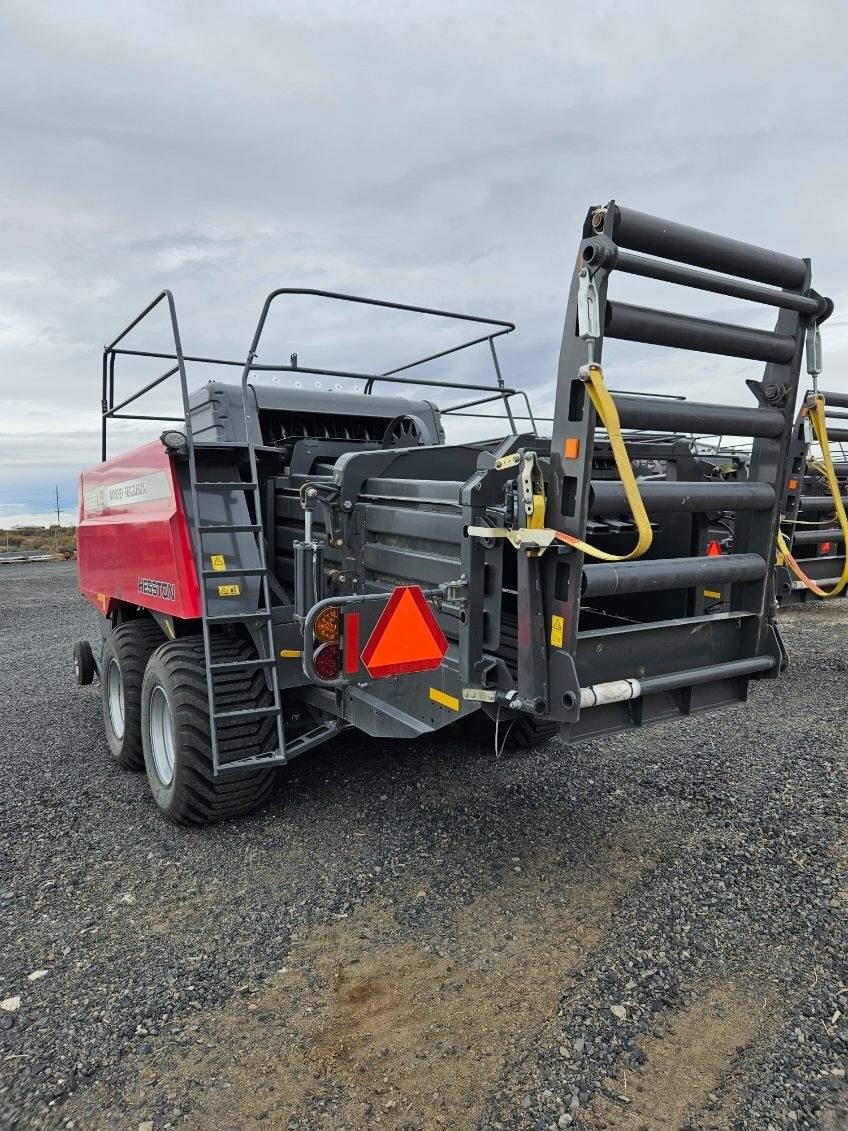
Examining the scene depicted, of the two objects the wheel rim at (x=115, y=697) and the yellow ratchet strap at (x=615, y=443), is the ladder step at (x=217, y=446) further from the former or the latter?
the yellow ratchet strap at (x=615, y=443)

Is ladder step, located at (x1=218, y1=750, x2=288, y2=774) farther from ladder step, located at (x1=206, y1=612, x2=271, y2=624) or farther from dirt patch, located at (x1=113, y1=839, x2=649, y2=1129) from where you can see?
dirt patch, located at (x1=113, y1=839, x2=649, y2=1129)

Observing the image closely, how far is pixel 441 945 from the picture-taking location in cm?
284

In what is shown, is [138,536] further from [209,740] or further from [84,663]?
[84,663]

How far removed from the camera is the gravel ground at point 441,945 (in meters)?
2.16

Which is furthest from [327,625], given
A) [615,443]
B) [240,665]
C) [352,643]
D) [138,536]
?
[138,536]

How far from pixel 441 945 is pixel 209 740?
1.47 metres

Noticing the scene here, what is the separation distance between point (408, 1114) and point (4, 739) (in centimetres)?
449

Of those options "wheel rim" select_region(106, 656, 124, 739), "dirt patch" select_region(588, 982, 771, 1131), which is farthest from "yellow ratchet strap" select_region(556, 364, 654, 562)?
"wheel rim" select_region(106, 656, 124, 739)

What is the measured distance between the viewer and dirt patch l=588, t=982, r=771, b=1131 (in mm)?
2051

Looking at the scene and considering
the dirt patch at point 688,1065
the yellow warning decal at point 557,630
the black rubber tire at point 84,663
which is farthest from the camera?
the black rubber tire at point 84,663

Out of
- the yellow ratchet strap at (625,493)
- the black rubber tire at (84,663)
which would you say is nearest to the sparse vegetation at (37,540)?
the black rubber tire at (84,663)

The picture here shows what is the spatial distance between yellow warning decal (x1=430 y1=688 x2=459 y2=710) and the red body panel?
133 cm

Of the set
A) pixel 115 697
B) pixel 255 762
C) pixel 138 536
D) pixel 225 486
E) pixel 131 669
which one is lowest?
pixel 115 697

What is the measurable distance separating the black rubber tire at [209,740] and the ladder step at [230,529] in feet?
1.80
